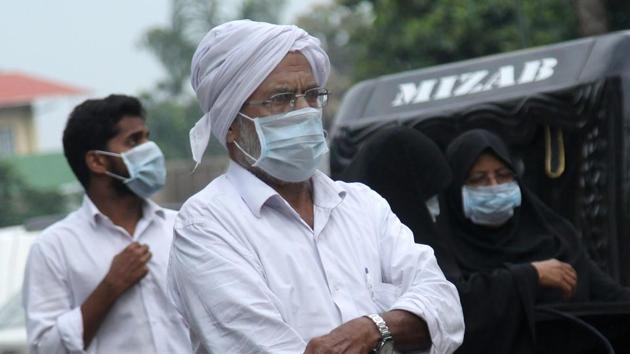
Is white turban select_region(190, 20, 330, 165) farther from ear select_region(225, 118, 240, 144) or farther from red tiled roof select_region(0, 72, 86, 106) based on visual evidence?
red tiled roof select_region(0, 72, 86, 106)

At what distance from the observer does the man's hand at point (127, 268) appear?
4.50 meters

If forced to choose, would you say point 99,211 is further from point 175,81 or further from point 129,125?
point 175,81

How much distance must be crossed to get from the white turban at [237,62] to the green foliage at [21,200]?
2381 centimetres

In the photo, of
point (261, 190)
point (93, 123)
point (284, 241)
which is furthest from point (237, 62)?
point (93, 123)

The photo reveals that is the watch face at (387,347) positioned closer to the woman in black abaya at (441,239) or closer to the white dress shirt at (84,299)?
the woman in black abaya at (441,239)

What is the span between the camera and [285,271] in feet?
9.76

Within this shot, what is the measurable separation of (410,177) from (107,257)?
1.13m

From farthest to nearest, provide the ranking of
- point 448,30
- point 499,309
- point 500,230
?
point 448,30
point 500,230
point 499,309

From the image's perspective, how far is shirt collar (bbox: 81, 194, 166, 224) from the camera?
4734mm

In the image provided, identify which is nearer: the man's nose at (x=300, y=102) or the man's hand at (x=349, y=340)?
the man's hand at (x=349, y=340)

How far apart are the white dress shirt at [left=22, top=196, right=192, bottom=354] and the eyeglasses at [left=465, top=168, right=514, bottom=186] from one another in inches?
41.2

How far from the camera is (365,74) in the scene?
54.1ft

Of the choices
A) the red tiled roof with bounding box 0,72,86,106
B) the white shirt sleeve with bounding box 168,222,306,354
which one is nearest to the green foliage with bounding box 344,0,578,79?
the white shirt sleeve with bounding box 168,222,306,354

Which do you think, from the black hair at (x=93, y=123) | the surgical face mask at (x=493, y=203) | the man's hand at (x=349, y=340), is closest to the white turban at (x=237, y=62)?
the man's hand at (x=349, y=340)
